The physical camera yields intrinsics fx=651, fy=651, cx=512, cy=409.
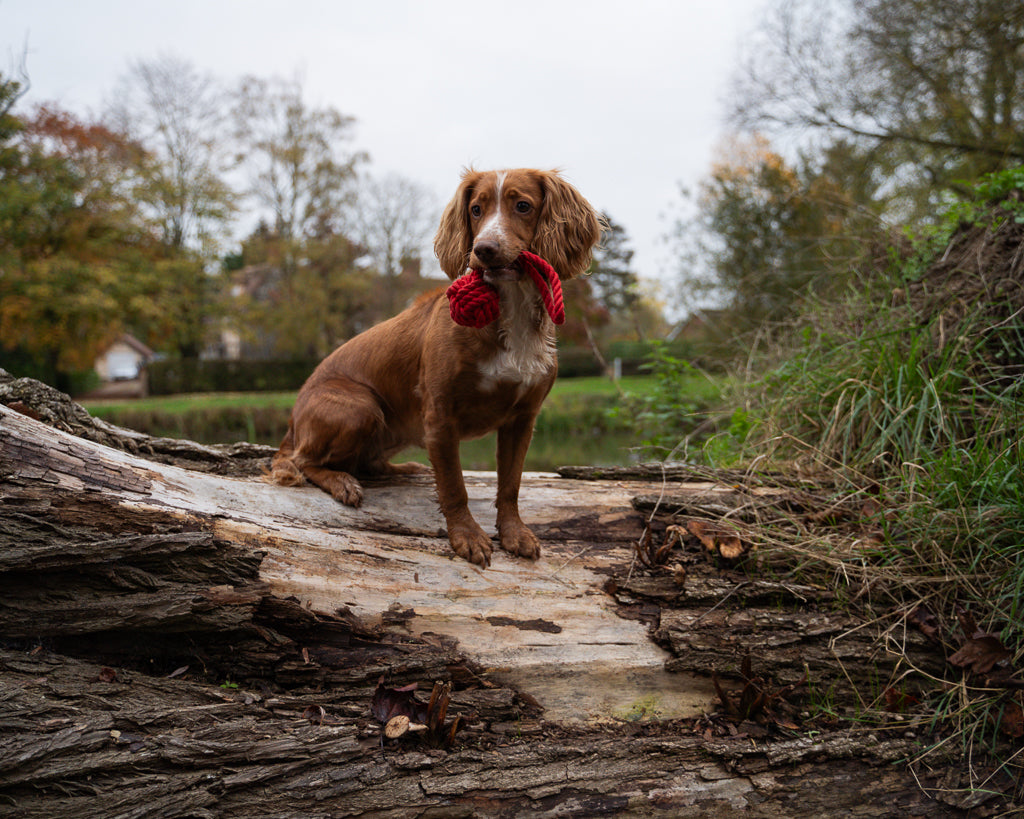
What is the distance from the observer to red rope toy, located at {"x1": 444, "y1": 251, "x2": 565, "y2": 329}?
2594mm

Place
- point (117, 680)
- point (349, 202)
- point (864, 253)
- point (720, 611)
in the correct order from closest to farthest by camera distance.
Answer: point (117, 680), point (720, 611), point (864, 253), point (349, 202)

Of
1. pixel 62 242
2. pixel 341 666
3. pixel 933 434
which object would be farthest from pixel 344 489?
pixel 62 242

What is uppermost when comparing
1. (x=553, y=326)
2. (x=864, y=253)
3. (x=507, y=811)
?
(x=864, y=253)

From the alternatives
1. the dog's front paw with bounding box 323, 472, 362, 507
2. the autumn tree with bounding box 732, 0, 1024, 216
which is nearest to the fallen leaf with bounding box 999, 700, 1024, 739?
the dog's front paw with bounding box 323, 472, 362, 507

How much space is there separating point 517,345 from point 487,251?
0.45 m

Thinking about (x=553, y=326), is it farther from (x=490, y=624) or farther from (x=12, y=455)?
(x=12, y=455)

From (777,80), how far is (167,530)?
1234 centimetres

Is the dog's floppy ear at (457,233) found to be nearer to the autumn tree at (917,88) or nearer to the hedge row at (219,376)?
the autumn tree at (917,88)

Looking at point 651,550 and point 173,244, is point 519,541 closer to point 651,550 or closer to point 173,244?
point 651,550

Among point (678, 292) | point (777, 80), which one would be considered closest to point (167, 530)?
point (678, 292)

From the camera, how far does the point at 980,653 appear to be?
2342mm

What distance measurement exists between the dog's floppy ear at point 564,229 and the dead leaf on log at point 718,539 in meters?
1.28

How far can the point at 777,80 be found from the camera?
1124cm

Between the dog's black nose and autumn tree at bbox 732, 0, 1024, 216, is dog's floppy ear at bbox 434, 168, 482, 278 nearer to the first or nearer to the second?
the dog's black nose
